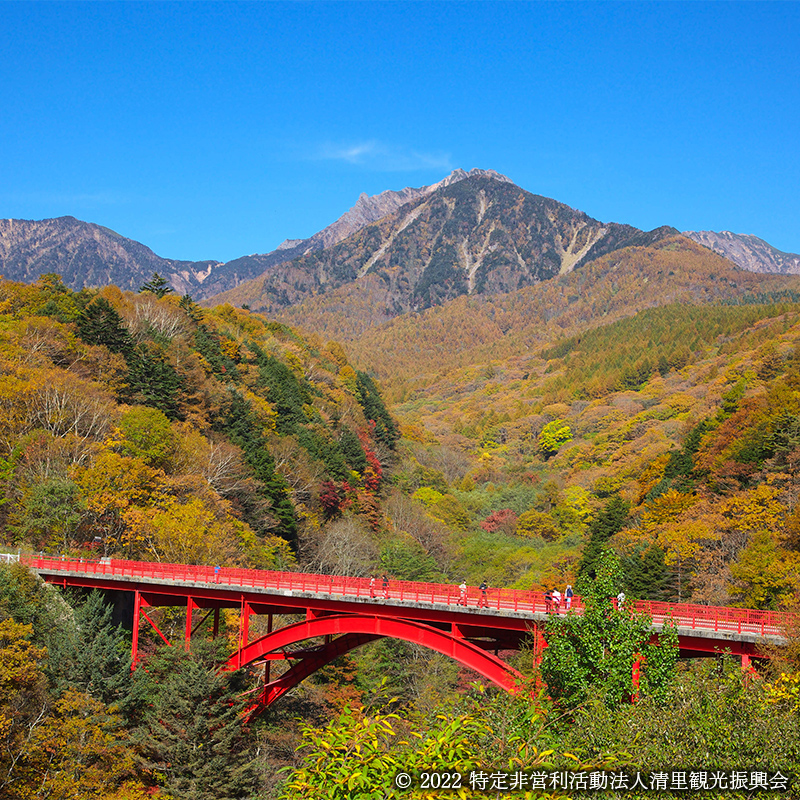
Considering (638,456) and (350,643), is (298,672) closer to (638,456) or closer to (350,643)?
(350,643)

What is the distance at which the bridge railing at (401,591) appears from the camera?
23.0 m

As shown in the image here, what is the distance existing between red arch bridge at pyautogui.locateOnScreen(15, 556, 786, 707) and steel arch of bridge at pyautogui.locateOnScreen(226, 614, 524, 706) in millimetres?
38

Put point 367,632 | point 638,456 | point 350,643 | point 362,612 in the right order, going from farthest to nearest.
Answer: point 638,456 → point 350,643 → point 362,612 → point 367,632

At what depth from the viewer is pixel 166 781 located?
24.0 meters

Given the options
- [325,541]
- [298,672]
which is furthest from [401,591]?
[325,541]

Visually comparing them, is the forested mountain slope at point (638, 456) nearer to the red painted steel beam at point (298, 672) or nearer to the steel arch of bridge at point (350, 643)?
the steel arch of bridge at point (350, 643)

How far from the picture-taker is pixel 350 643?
98.9 feet

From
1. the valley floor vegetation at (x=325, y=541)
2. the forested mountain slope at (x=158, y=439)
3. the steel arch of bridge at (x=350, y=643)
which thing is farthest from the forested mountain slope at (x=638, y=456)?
the forested mountain slope at (x=158, y=439)

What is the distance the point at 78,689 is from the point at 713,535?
34.4m

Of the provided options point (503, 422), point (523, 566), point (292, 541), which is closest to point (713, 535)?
point (523, 566)

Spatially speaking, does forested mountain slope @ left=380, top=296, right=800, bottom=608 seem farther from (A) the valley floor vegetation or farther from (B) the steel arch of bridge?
(B) the steel arch of bridge

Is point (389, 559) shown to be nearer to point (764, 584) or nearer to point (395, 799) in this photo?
point (764, 584)

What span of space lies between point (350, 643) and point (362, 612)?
3115 millimetres

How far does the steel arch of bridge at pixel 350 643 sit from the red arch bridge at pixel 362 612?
38 millimetres
